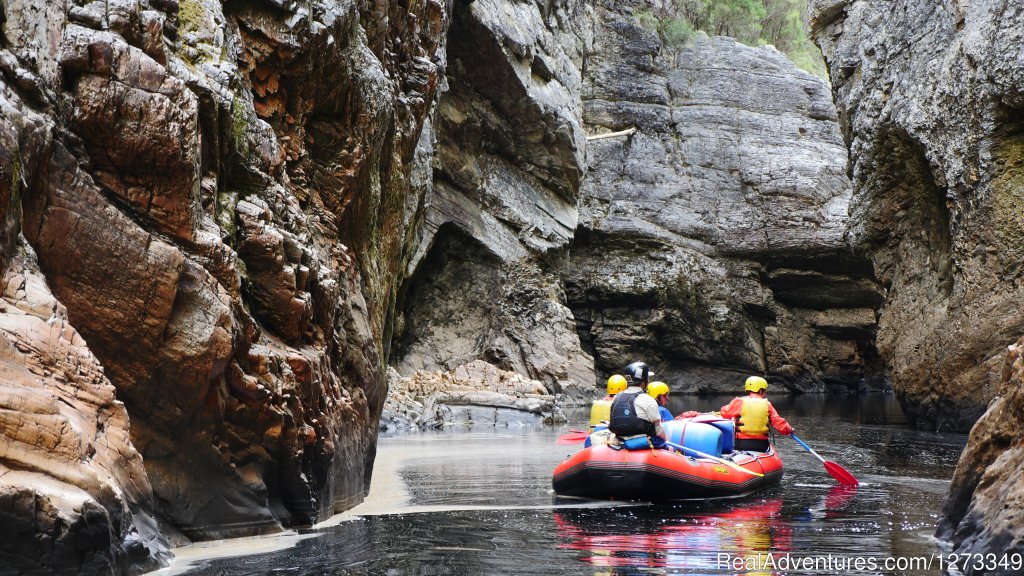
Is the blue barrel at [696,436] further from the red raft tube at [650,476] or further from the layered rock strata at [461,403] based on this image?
the layered rock strata at [461,403]

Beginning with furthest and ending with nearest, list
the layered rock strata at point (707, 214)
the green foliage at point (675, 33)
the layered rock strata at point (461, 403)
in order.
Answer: the green foliage at point (675, 33) < the layered rock strata at point (707, 214) < the layered rock strata at point (461, 403)

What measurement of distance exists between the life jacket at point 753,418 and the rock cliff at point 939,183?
204 inches

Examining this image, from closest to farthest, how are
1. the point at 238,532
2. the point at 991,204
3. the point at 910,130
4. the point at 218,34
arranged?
the point at 238,532 → the point at 218,34 → the point at 991,204 → the point at 910,130

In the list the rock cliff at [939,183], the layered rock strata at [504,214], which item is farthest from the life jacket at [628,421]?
the layered rock strata at [504,214]

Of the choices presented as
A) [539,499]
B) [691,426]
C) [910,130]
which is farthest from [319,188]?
[910,130]

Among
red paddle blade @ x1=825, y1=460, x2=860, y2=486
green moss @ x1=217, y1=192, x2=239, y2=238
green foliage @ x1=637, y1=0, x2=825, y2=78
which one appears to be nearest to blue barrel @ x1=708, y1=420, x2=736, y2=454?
red paddle blade @ x1=825, y1=460, x2=860, y2=486

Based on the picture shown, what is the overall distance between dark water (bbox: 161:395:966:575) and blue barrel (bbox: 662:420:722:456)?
0.84 metres

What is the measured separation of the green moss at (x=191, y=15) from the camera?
731 cm

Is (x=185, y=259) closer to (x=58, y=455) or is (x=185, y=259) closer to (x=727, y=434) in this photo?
(x=58, y=455)

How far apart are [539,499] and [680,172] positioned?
28.5 m

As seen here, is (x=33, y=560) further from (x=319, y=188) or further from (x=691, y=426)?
(x=691, y=426)

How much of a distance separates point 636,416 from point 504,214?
74.1 feet

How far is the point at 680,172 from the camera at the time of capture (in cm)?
3725

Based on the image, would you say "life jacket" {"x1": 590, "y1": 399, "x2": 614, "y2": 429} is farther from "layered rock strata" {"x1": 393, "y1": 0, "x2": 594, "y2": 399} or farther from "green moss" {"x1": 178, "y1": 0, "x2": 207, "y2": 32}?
"layered rock strata" {"x1": 393, "y1": 0, "x2": 594, "y2": 399}
